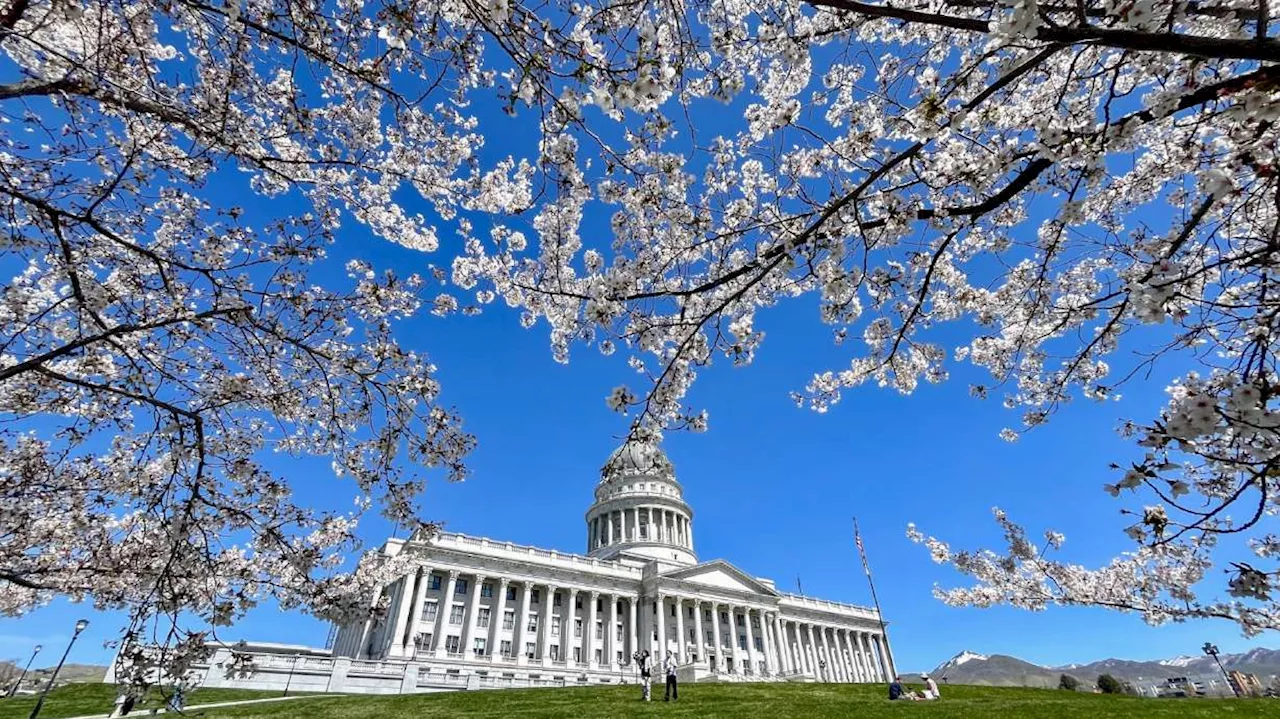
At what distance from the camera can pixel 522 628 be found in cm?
4722

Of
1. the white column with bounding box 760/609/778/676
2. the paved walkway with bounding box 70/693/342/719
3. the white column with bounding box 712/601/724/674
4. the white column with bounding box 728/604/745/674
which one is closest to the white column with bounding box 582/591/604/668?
the white column with bounding box 712/601/724/674

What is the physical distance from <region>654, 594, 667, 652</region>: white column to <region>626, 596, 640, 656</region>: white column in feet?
8.03

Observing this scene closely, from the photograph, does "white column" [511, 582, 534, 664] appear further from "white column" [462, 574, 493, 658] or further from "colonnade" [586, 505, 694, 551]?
"colonnade" [586, 505, 694, 551]

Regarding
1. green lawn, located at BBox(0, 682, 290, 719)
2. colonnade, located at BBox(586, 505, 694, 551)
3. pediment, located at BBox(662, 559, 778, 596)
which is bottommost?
green lawn, located at BBox(0, 682, 290, 719)

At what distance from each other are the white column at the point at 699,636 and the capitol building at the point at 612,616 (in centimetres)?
11

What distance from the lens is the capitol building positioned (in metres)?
43.4

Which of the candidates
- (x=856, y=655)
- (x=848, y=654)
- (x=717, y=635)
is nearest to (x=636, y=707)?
(x=717, y=635)

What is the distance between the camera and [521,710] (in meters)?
18.2

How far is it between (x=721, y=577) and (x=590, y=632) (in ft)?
51.5

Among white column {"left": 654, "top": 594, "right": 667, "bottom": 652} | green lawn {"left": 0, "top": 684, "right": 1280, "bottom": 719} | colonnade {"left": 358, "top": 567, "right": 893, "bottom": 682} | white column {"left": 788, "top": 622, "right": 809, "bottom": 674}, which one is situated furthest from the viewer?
white column {"left": 788, "top": 622, "right": 809, "bottom": 674}

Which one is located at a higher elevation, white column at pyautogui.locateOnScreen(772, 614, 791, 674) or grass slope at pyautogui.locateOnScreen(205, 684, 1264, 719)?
white column at pyautogui.locateOnScreen(772, 614, 791, 674)

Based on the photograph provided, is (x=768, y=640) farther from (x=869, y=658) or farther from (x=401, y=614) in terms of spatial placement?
(x=401, y=614)

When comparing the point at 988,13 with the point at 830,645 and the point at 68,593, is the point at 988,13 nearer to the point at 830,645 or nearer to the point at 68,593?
the point at 68,593

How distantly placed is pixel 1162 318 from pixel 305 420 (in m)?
9.00
